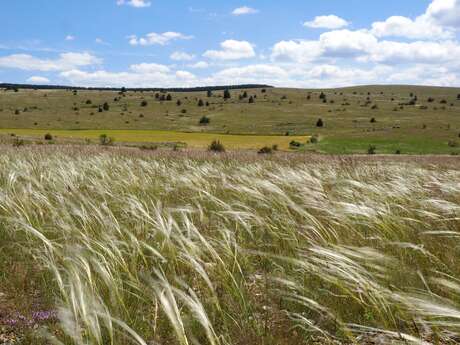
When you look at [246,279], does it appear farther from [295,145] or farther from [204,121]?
[204,121]

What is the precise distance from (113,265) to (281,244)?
59.2 inches

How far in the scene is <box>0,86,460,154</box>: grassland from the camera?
162ft

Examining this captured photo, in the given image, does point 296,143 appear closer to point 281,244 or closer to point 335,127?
point 335,127

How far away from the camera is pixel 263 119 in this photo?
246 ft

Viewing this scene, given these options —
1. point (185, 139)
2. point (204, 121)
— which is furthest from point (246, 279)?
point (204, 121)

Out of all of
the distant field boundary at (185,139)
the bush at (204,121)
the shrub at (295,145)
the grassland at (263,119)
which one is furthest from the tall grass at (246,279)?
the bush at (204,121)

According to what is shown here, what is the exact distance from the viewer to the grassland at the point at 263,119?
49.5m

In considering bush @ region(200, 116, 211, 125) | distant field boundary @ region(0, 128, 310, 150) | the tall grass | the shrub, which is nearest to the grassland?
distant field boundary @ region(0, 128, 310, 150)

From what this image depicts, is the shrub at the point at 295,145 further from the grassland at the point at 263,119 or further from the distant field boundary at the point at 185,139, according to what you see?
the grassland at the point at 263,119

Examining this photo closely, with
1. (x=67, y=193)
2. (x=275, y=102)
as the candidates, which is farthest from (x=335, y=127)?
(x=67, y=193)

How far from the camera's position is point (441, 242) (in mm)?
3463

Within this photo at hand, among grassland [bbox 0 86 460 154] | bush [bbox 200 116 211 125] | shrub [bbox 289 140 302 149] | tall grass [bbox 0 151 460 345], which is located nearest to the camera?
tall grass [bbox 0 151 460 345]

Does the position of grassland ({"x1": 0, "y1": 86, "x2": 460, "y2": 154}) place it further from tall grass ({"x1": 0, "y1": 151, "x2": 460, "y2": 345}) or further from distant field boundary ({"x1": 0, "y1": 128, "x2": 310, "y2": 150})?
tall grass ({"x1": 0, "y1": 151, "x2": 460, "y2": 345})

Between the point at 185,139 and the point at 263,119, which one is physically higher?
the point at 263,119
